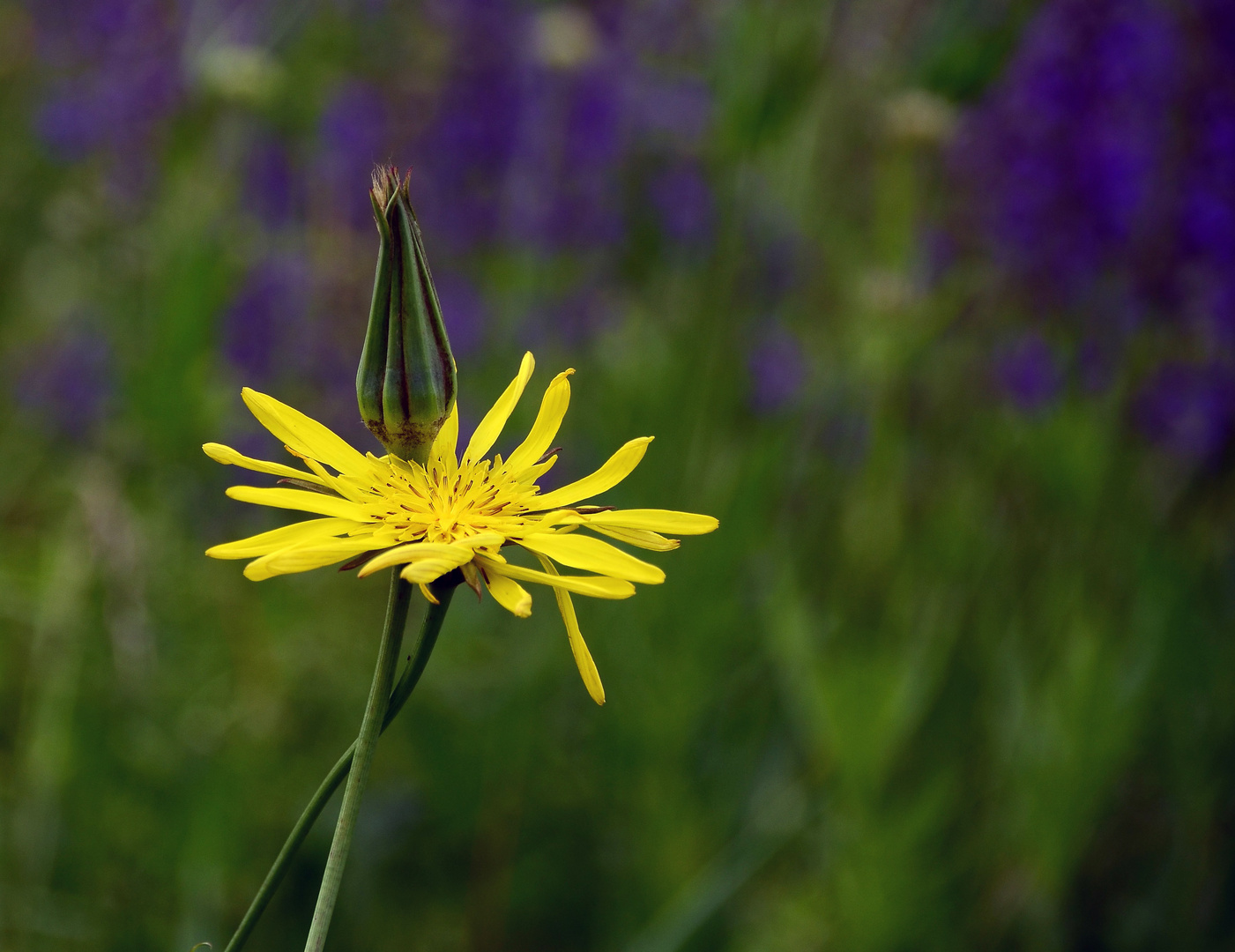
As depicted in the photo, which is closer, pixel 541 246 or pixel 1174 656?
pixel 1174 656

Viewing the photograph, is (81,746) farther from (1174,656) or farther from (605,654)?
(1174,656)

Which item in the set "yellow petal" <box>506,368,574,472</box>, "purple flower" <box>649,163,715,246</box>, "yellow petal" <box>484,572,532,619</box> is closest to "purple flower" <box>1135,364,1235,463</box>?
"purple flower" <box>649,163,715,246</box>

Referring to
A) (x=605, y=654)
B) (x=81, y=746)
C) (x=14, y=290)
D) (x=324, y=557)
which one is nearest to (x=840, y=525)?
(x=605, y=654)

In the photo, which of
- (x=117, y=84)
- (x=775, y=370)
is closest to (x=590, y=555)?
(x=775, y=370)

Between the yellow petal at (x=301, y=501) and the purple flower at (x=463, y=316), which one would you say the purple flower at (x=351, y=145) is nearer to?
the purple flower at (x=463, y=316)

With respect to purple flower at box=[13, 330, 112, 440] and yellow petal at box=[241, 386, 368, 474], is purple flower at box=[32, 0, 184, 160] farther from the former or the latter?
yellow petal at box=[241, 386, 368, 474]

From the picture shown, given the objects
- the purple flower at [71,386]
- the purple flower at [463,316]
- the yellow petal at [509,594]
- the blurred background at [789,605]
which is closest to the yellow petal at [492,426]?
the yellow petal at [509,594]
